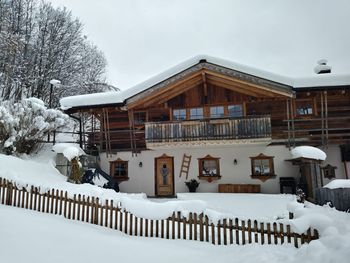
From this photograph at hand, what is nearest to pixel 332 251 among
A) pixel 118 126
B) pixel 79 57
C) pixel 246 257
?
pixel 246 257

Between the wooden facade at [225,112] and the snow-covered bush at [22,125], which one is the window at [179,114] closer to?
the wooden facade at [225,112]

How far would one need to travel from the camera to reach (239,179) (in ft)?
54.0

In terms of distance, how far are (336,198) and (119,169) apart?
12563 mm

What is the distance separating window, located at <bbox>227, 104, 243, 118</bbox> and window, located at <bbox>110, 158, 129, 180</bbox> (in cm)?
728

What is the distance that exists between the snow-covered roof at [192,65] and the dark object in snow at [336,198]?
758 centimetres

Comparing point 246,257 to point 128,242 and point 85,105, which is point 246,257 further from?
point 85,105

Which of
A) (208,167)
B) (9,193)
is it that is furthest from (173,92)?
(9,193)

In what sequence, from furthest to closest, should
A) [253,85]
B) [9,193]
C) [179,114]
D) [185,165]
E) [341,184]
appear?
[179,114], [185,165], [253,85], [341,184], [9,193]

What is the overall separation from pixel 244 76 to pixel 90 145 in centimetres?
1104

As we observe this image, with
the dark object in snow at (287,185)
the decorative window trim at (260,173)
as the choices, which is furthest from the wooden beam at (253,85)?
the dark object in snow at (287,185)

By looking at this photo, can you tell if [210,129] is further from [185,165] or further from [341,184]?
[341,184]

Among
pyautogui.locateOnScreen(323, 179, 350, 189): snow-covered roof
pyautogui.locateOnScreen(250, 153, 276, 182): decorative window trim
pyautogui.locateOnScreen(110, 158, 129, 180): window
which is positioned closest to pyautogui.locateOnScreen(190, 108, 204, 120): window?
pyautogui.locateOnScreen(250, 153, 276, 182): decorative window trim

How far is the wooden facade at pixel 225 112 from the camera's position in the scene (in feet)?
52.3

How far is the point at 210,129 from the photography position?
16.1 meters
